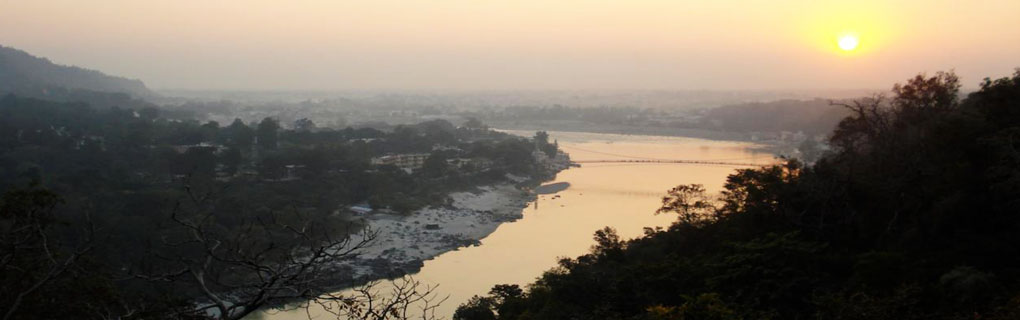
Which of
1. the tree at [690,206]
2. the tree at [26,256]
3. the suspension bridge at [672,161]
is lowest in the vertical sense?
the suspension bridge at [672,161]

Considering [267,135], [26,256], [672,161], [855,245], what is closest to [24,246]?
[26,256]

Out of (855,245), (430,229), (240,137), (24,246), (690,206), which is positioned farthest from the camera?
(240,137)

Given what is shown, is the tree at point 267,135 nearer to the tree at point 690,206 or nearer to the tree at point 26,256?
the tree at point 690,206

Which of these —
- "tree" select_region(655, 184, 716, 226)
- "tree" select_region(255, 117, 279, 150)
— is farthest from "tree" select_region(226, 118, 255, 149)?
"tree" select_region(655, 184, 716, 226)

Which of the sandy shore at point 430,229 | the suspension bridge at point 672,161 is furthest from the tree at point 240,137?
the suspension bridge at point 672,161

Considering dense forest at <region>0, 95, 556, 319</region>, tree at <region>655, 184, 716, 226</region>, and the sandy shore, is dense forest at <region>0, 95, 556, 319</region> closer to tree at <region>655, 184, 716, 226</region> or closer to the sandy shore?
the sandy shore

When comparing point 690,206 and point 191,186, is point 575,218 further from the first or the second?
point 191,186

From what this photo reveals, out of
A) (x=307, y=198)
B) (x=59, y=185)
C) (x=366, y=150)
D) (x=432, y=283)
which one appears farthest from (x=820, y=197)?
(x=366, y=150)
